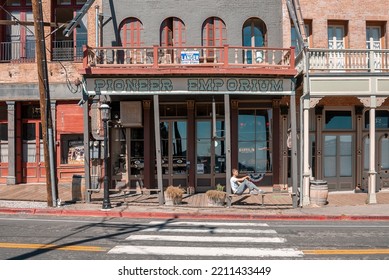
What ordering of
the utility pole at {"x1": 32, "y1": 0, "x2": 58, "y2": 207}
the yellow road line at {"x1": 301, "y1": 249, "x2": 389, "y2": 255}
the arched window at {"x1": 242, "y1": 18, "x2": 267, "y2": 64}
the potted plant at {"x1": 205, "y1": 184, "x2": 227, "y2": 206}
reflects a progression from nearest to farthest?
the yellow road line at {"x1": 301, "y1": 249, "x2": 389, "y2": 255} → the utility pole at {"x1": 32, "y1": 0, "x2": 58, "y2": 207} → the potted plant at {"x1": 205, "y1": 184, "x2": 227, "y2": 206} → the arched window at {"x1": 242, "y1": 18, "x2": 267, "y2": 64}

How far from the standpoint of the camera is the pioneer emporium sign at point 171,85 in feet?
43.3

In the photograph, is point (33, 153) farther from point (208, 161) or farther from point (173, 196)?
point (173, 196)

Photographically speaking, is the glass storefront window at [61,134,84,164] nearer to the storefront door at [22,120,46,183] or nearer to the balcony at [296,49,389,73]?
the storefront door at [22,120,46,183]

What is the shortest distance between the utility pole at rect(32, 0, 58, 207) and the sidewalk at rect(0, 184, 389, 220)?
29.9 inches

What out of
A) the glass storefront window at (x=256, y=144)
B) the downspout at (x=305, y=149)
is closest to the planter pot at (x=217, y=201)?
the downspout at (x=305, y=149)

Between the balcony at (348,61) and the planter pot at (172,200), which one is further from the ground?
the balcony at (348,61)

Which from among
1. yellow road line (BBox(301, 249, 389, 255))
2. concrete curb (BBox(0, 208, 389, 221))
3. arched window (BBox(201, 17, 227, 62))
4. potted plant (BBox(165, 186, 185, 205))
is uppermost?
arched window (BBox(201, 17, 227, 62))

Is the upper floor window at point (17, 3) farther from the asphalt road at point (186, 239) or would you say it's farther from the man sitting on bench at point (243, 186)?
the man sitting on bench at point (243, 186)

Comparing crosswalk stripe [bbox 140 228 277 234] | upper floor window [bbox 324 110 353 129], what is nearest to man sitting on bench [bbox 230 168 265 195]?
crosswalk stripe [bbox 140 228 277 234]

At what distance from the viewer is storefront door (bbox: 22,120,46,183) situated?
1748 centimetres

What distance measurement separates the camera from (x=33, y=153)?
693 inches

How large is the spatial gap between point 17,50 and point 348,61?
47.9 ft

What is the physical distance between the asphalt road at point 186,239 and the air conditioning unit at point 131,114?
6011 mm

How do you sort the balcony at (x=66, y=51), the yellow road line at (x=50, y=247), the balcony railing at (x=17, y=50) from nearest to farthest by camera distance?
the yellow road line at (x=50, y=247) < the balcony at (x=66, y=51) < the balcony railing at (x=17, y=50)
